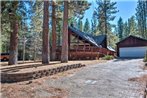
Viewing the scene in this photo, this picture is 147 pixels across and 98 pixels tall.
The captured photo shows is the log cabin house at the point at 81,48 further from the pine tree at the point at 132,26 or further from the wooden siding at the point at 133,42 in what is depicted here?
the pine tree at the point at 132,26

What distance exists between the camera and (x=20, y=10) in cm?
1906

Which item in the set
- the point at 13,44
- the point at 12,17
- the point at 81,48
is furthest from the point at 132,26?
the point at 12,17

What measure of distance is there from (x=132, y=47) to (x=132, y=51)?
2.14 ft

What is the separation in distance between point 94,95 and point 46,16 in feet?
40.3

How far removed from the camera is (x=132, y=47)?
4119 centimetres

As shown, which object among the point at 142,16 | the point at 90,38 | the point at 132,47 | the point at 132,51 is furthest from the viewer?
the point at 142,16

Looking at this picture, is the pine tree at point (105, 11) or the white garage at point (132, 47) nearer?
the white garage at point (132, 47)

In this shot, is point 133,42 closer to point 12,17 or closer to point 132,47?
point 132,47

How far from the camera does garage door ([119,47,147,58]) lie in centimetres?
4000

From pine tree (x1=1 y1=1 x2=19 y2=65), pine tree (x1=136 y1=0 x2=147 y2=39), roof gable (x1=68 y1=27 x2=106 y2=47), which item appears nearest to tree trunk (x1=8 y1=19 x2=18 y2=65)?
pine tree (x1=1 y1=1 x2=19 y2=65)

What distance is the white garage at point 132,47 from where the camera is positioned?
40.0m

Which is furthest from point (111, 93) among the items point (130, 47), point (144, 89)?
point (130, 47)

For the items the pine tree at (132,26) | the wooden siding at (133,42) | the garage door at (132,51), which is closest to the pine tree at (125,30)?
the pine tree at (132,26)

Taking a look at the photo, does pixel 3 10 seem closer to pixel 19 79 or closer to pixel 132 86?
pixel 19 79
